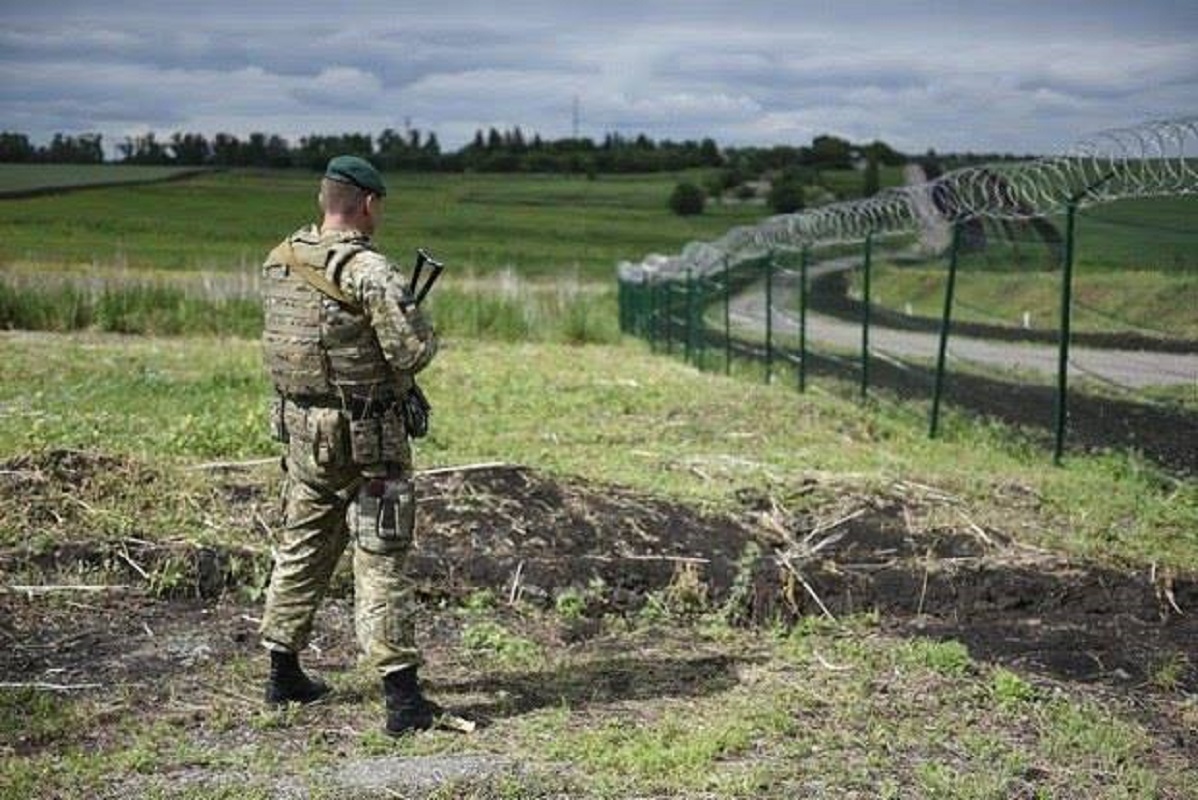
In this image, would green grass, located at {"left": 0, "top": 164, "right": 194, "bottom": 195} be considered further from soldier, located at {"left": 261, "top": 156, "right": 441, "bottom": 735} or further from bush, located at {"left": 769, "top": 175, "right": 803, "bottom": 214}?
soldier, located at {"left": 261, "top": 156, "right": 441, "bottom": 735}

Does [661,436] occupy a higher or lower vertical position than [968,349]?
lower

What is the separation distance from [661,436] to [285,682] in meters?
6.18

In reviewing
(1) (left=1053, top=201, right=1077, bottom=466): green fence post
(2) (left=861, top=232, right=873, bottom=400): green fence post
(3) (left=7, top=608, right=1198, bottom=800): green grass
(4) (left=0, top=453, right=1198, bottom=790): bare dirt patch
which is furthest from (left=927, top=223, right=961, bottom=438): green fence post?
(3) (left=7, top=608, right=1198, bottom=800): green grass

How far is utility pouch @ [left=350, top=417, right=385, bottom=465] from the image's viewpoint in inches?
190

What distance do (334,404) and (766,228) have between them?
41.1ft

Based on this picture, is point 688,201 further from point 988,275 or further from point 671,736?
point 671,736

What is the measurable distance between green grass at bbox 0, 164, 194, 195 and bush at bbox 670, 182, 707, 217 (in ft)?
58.2

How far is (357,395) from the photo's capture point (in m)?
4.85

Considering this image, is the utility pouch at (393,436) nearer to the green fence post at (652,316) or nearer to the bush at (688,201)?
the green fence post at (652,316)

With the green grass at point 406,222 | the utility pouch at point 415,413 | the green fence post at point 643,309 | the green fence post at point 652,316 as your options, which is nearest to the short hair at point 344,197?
the utility pouch at point 415,413

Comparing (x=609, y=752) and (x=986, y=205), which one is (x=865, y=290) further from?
(x=609, y=752)

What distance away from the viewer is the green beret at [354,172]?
15.8 ft

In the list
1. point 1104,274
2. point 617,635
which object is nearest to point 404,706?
point 617,635

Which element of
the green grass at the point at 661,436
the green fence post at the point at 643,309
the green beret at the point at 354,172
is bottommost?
the green fence post at the point at 643,309
